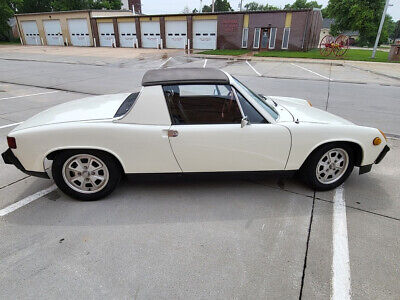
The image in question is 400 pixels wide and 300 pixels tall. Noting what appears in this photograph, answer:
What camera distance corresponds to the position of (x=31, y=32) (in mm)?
39625

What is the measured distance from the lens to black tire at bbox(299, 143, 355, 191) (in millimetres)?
3023

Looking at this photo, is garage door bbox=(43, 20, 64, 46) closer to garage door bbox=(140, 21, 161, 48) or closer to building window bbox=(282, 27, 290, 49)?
garage door bbox=(140, 21, 161, 48)

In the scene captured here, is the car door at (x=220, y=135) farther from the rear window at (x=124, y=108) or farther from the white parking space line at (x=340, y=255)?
the white parking space line at (x=340, y=255)

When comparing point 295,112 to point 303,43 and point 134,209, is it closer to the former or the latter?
point 134,209

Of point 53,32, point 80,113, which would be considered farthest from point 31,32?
point 80,113

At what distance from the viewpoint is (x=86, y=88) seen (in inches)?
378

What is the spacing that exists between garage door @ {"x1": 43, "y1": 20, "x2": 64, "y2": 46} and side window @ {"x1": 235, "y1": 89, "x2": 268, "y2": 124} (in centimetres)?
4242

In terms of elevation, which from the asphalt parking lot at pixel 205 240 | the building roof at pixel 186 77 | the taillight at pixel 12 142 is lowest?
the asphalt parking lot at pixel 205 240

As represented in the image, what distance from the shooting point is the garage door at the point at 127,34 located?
32.4 meters

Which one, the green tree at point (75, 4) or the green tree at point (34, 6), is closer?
the green tree at point (75, 4)

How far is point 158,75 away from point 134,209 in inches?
62.6

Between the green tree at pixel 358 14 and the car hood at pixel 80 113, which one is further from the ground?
the green tree at pixel 358 14

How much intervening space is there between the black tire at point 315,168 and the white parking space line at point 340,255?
0.67 ft

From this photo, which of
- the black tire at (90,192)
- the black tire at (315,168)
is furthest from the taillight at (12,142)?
the black tire at (315,168)
